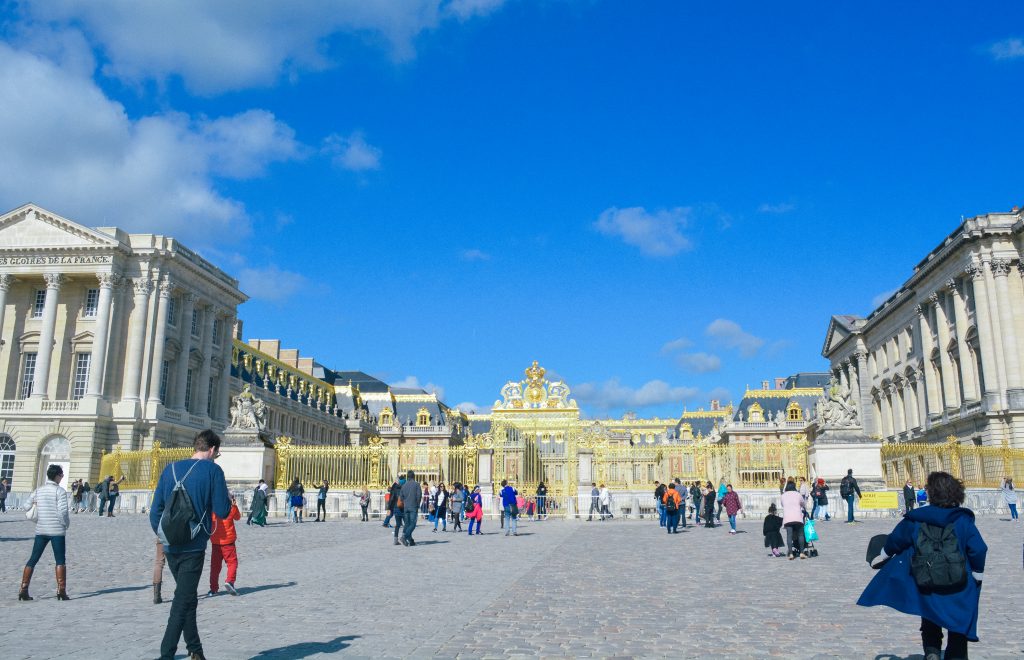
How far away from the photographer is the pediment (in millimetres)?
49344

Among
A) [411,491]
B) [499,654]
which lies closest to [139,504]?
[411,491]

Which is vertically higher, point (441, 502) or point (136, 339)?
point (136, 339)

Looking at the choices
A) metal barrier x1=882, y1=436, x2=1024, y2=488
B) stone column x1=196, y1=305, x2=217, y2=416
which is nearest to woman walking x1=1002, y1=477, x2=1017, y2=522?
metal barrier x1=882, y1=436, x2=1024, y2=488

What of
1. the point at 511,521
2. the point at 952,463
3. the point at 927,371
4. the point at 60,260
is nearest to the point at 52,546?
the point at 511,521

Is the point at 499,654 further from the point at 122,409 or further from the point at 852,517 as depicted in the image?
the point at 122,409

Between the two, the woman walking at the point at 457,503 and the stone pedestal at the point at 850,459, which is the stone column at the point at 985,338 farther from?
the woman walking at the point at 457,503

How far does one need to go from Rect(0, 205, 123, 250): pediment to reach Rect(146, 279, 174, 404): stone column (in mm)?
3800

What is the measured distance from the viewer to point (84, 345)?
50.1m

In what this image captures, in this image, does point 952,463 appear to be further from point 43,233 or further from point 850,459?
point 43,233

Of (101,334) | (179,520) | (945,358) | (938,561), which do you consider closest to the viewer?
(938,561)

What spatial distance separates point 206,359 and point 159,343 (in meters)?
5.86

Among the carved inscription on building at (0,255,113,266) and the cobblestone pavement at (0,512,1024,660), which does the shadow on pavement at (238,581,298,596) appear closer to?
the cobblestone pavement at (0,512,1024,660)

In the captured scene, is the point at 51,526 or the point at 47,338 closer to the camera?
the point at 51,526

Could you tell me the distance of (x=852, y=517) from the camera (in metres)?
24.2
